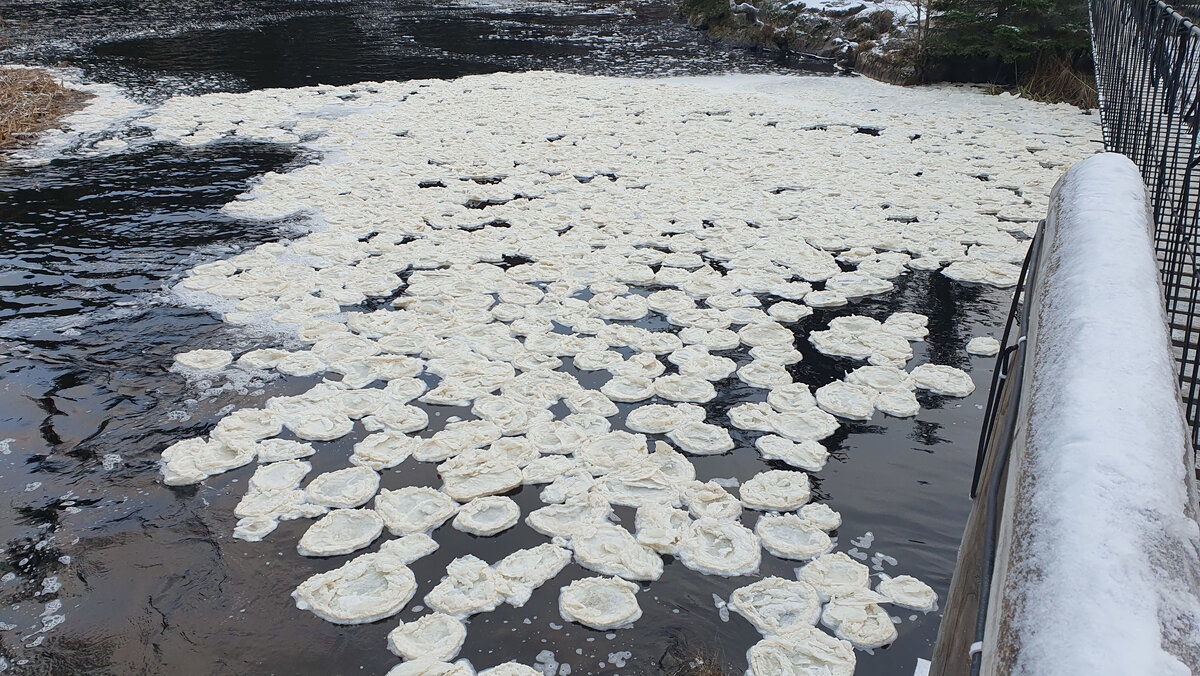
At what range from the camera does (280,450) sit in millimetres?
3873

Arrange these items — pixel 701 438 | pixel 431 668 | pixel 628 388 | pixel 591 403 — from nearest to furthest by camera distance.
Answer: pixel 431 668 < pixel 701 438 < pixel 591 403 < pixel 628 388

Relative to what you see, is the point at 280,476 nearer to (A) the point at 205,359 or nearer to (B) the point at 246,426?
(B) the point at 246,426

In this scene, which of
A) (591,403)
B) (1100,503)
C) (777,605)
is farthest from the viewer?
(591,403)

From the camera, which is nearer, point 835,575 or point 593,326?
point 835,575

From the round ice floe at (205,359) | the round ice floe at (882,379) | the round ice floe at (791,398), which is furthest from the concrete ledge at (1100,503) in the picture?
the round ice floe at (205,359)

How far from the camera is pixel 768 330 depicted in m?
5.04

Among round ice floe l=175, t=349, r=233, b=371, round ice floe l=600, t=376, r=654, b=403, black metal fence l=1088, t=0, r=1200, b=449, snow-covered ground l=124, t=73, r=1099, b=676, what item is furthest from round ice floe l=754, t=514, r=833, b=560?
round ice floe l=175, t=349, r=233, b=371

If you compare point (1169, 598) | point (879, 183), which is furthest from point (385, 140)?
point (1169, 598)

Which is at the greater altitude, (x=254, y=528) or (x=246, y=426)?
(x=246, y=426)

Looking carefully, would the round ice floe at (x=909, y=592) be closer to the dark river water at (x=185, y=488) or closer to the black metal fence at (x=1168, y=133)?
the dark river water at (x=185, y=488)

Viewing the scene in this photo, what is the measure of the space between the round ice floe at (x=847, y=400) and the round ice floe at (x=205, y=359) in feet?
11.1

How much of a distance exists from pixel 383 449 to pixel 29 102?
975 centimetres

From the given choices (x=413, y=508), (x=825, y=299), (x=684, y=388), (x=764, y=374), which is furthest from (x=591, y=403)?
(x=825, y=299)

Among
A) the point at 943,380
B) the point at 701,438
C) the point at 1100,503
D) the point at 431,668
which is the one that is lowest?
the point at 431,668
